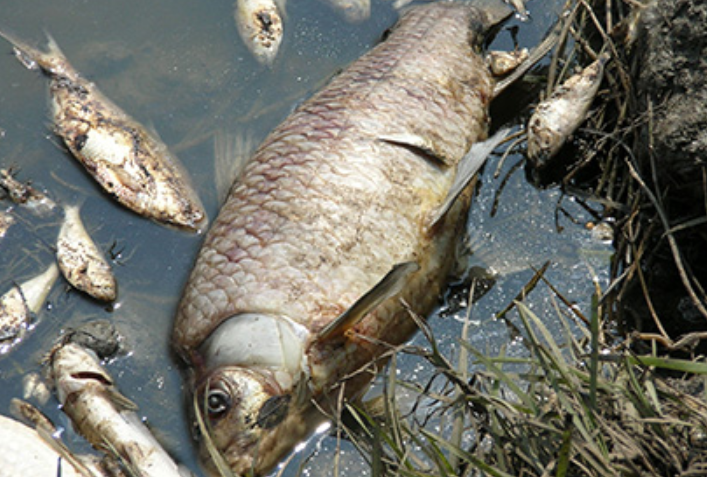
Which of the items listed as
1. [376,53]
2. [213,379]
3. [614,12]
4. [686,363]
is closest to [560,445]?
[686,363]

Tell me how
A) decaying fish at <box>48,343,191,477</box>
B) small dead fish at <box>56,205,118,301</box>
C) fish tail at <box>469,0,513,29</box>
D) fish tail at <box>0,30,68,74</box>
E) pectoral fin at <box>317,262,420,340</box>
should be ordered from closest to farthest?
decaying fish at <box>48,343,191,477</box>, pectoral fin at <box>317,262,420,340</box>, small dead fish at <box>56,205,118,301</box>, fish tail at <box>0,30,68,74</box>, fish tail at <box>469,0,513,29</box>

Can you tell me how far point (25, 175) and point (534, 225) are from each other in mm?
2630

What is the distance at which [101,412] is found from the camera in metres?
3.71

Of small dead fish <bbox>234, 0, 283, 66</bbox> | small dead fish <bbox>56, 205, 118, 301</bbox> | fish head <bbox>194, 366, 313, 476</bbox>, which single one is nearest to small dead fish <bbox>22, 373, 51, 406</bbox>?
small dead fish <bbox>56, 205, 118, 301</bbox>

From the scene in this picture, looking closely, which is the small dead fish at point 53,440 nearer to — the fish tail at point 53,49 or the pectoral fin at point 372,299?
the pectoral fin at point 372,299

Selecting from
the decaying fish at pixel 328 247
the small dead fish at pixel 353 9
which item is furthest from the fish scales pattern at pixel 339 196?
the small dead fish at pixel 353 9

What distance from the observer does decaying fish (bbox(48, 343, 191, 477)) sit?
359 cm

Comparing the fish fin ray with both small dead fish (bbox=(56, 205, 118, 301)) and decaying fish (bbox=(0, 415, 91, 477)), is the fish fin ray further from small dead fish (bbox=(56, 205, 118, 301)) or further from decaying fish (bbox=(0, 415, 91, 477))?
decaying fish (bbox=(0, 415, 91, 477))

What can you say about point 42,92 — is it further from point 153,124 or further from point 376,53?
point 376,53

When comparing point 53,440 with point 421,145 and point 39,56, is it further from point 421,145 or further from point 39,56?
point 39,56

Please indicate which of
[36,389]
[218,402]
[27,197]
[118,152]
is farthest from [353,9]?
[36,389]

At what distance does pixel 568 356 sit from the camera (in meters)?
3.97

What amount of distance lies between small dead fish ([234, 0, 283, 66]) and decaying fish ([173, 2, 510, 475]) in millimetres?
641

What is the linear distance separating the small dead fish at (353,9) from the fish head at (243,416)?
101 inches
